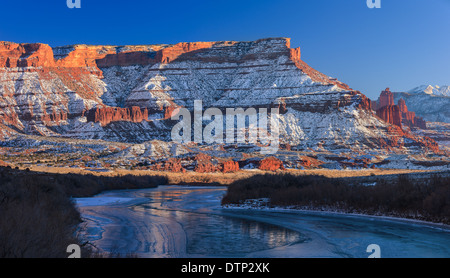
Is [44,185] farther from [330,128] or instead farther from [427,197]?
[330,128]

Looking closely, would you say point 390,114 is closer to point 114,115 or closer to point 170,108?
point 170,108

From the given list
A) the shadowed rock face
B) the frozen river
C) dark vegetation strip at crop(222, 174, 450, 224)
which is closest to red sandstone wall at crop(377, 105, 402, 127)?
the shadowed rock face

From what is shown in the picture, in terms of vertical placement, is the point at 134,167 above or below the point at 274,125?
below

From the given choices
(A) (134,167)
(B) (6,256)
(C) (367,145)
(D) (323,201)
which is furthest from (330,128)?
(B) (6,256)

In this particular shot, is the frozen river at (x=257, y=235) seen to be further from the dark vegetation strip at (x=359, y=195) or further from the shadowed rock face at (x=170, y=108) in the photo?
the shadowed rock face at (x=170, y=108)

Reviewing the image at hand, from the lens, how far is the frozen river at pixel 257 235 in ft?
60.1

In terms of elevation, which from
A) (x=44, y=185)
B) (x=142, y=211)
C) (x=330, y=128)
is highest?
(x=330, y=128)

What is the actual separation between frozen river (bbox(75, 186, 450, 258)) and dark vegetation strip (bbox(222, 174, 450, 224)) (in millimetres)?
1182

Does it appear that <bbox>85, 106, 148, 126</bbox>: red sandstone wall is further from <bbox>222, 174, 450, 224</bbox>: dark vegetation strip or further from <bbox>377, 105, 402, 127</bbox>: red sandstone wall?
<bbox>222, 174, 450, 224</bbox>: dark vegetation strip

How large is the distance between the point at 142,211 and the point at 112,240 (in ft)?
45.5

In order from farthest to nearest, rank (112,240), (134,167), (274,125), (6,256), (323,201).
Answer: (274,125) < (134,167) < (323,201) < (112,240) < (6,256)

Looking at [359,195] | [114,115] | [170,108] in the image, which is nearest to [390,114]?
[170,108]

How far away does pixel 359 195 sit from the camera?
31891 millimetres

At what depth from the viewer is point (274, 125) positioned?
153 metres
